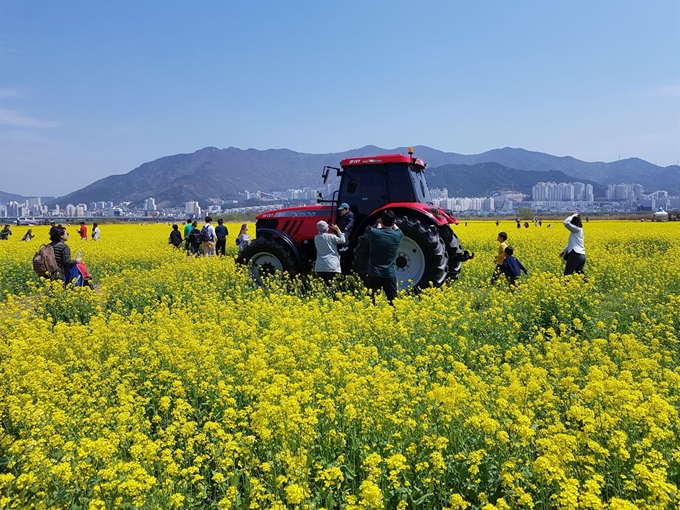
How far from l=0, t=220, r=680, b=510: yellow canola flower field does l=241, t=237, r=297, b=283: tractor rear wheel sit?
2.03 meters

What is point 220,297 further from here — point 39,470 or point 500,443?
point 500,443

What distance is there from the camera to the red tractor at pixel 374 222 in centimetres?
790

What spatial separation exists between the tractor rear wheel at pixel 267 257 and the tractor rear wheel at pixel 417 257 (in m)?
1.47

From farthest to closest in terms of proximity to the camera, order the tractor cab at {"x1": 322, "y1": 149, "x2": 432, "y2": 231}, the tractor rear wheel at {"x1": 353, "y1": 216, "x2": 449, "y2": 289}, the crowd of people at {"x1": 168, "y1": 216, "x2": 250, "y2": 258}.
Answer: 1. the crowd of people at {"x1": 168, "y1": 216, "x2": 250, "y2": 258}
2. the tractor cab at {"x1": 322, "y1": 149, "x2": 432, "y2": 231}
3. the tractor rear wheel at {"x1": 353, "y1": 216, "x2": 449, "y2": 289}

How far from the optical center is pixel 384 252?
6664 millimetres

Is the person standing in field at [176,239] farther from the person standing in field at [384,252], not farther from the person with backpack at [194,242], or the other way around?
the person standing in field at [384,252]

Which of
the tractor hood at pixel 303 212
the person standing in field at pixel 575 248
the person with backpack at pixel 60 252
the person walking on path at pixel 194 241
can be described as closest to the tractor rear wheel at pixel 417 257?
the tractor hood at pixel 303 212

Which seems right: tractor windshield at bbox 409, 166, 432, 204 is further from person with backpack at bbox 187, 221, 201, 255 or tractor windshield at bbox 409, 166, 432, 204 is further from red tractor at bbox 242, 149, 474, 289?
person with backpack at bbox 187, 221, 201, 255

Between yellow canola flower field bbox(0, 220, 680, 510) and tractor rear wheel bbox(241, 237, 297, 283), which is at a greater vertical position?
tractor rear wheel bbox(241, 237, 297, 283)

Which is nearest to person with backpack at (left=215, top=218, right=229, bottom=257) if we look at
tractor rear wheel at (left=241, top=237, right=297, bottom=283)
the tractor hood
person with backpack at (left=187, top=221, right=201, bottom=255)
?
person with backpack at (left=187, top=221, right=201, bottom=255)

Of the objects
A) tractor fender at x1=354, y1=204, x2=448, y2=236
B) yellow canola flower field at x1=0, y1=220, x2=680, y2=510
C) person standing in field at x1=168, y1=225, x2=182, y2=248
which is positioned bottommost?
yellow canola flower field at x1=0, y1=220, x2=680, y2=510

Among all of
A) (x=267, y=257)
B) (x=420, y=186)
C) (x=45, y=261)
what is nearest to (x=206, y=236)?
(x=267, y=257)

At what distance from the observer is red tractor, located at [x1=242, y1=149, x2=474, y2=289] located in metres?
7.90

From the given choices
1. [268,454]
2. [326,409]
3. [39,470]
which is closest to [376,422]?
[326,409]
